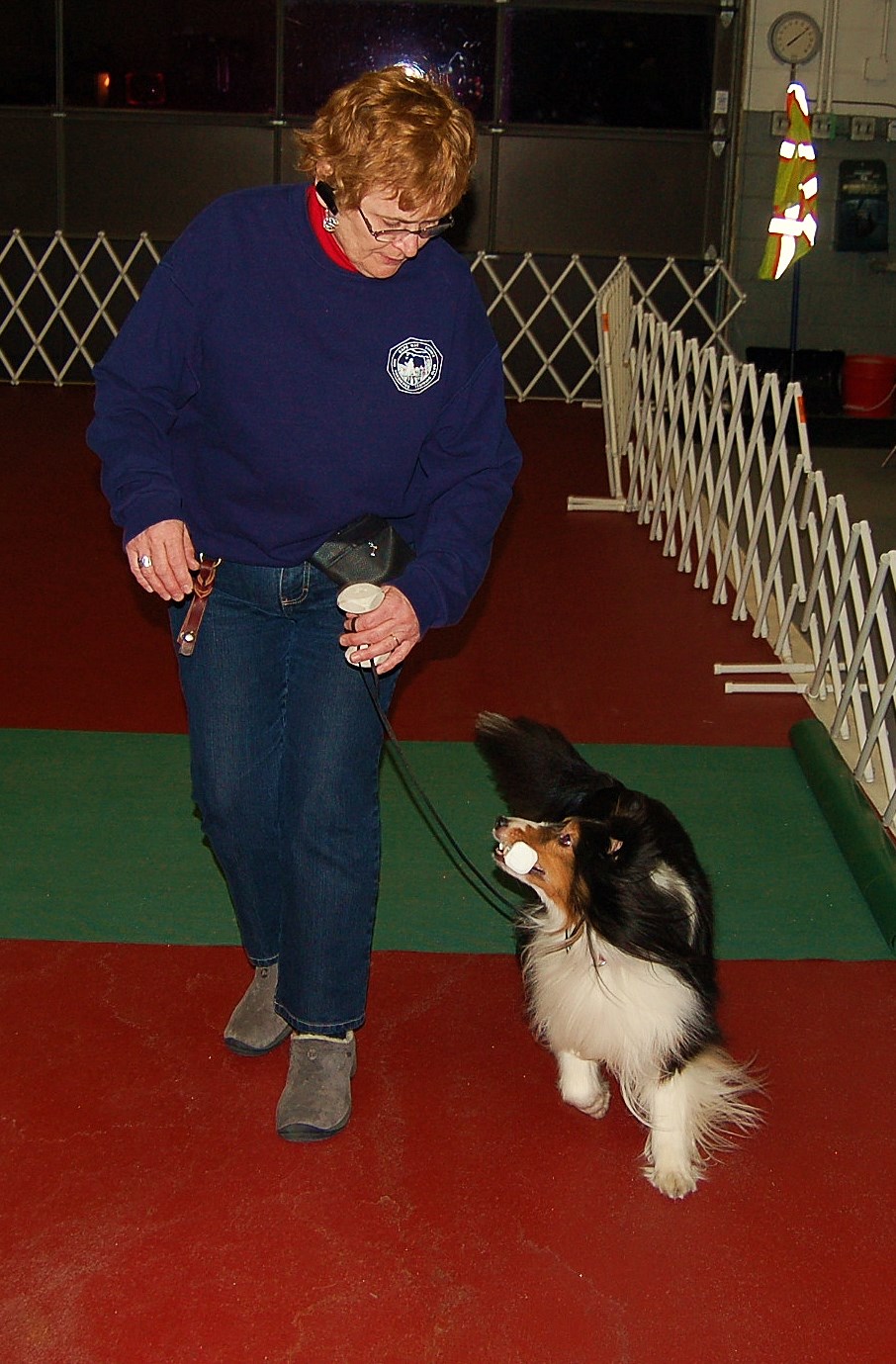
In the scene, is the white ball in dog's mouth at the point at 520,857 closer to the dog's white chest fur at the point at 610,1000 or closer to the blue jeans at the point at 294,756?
the dog's white chest fur at the point at 610,1000

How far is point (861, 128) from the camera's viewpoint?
10.8 m

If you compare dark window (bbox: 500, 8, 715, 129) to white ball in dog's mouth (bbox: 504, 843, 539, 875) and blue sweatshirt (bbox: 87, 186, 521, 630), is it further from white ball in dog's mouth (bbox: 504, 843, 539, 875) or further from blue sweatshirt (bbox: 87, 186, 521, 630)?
white ball in dog's mouth (bbox: 504, 843, 539, 875)

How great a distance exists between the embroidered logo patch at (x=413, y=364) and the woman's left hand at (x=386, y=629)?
34cm

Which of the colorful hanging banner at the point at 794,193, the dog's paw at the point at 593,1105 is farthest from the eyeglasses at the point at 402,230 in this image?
the colorful hanging banner at the point at 794,193

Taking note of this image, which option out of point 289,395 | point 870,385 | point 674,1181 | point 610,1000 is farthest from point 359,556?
point 870,385

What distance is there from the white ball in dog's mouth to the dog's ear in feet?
1.04

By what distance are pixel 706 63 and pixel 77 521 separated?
284 inches

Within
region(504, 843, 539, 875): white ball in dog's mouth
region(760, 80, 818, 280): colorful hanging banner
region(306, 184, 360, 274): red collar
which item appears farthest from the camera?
region(760, 80, 818, 280): colorful hanging banner

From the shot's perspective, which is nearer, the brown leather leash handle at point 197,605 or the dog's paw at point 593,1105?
the brown leather leash handle at point 197,605

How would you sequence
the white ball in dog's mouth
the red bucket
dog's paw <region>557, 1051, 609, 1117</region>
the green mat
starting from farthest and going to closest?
the red bucket → the green mat → dog's paw <region>557, 1051, 609, 1117</region> → the white ball in dog's mouth

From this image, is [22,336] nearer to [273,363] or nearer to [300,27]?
[300,27]

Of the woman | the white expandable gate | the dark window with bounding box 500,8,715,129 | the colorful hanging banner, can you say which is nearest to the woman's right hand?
the woman

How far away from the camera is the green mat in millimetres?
3207

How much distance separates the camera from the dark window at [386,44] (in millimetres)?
11000
